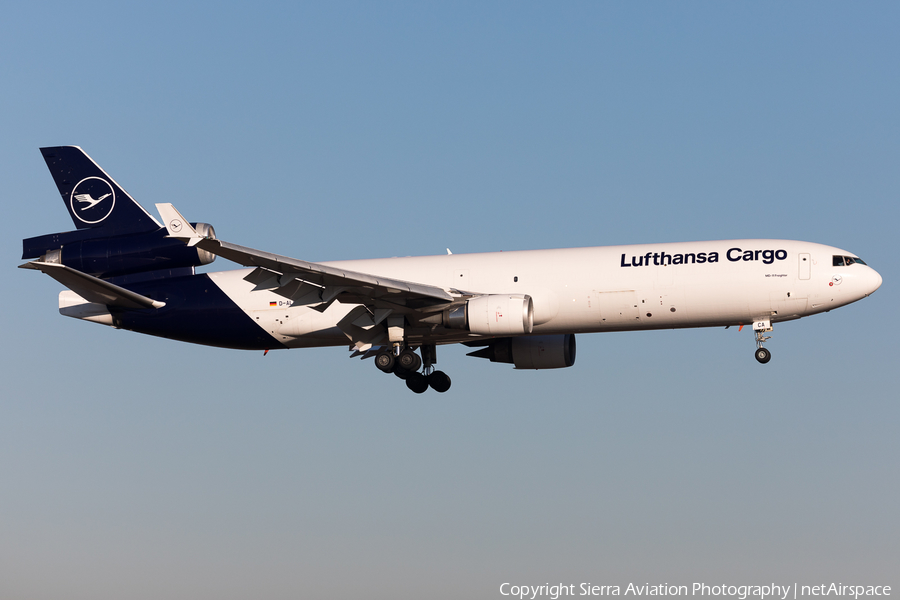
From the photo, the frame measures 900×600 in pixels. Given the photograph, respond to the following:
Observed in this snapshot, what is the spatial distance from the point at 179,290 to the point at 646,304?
59.1 feet

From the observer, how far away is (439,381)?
45.6 meters

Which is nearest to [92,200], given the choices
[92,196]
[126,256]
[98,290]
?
[92,196]

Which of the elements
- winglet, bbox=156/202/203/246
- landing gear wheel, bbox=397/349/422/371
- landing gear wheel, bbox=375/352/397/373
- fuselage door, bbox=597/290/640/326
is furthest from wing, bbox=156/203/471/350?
fuselage door, bbox=597/290/640/326

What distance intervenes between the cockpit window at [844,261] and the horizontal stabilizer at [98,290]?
2510cm

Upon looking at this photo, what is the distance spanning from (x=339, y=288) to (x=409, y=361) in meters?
4.76

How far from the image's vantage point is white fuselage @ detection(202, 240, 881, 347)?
38.7 meters

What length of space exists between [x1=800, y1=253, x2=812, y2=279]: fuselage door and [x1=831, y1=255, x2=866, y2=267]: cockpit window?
88 centimetres

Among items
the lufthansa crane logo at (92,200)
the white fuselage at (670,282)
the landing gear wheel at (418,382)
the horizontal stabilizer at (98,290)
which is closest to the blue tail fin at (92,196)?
the lufthansa crane logo at (92,200)

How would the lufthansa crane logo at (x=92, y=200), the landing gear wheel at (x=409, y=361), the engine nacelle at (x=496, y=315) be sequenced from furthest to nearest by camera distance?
the lufthansa crane logo at (x=92, y=200) → the landing gear wheel at (x=409, y=361) → the engine nacelle at (x=496, y=315)

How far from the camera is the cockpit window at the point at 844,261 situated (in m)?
38.8

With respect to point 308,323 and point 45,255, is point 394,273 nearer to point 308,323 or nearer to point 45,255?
point 308,323

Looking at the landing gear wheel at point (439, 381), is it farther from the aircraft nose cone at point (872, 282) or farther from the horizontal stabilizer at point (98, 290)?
the aircraft nose cone at point (872, 282)

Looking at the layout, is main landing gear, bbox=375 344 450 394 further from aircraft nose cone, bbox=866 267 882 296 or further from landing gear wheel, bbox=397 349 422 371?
aircraft nose cone, bbox=866 267 882 296

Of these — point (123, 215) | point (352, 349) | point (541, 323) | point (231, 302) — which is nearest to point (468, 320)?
point (541, 323)
